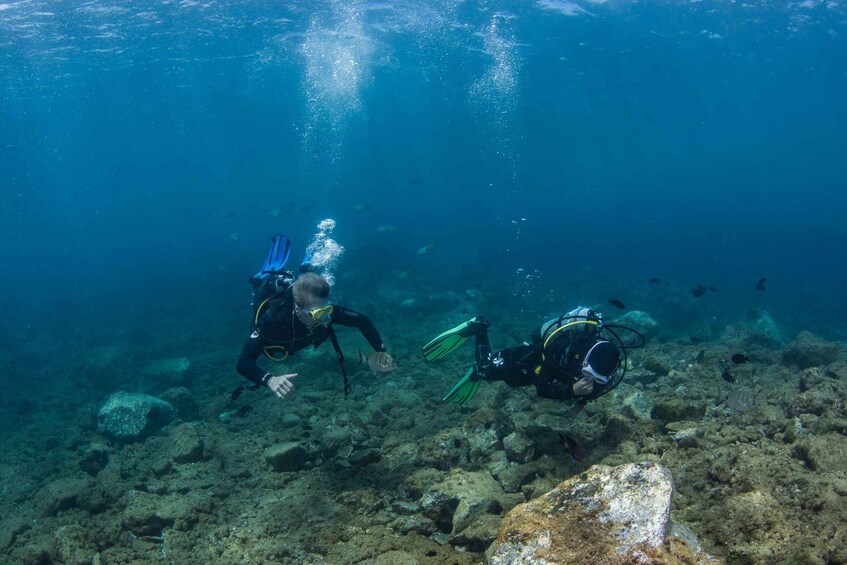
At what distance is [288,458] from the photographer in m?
5.91

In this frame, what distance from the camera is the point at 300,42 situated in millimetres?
30016

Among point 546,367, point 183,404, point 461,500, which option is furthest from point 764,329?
point 183,404

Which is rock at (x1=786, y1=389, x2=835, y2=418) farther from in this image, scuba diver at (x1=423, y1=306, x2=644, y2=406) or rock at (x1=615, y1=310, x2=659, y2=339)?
rock at (x1=615, y1=310, x2=659, y2=339)

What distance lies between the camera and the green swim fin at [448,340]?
25.5 ft

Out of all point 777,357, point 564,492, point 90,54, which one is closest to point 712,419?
point 564,492

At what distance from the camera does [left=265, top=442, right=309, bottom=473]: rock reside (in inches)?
232

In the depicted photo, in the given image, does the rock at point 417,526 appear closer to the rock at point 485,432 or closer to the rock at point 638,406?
the rock at point 485,432

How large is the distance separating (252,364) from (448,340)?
135 inches

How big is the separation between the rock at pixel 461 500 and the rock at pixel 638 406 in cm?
228

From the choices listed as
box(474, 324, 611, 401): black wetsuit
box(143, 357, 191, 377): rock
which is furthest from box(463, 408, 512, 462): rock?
box(143, 357, 191, 377): rock

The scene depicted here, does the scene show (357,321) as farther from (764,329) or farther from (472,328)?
(764,329)

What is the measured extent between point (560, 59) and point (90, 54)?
33586mm

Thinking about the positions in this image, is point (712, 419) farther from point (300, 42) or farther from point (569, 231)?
point (569, 231)

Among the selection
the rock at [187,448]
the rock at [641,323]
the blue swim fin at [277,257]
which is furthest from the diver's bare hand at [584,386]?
the rock at [641,323]
